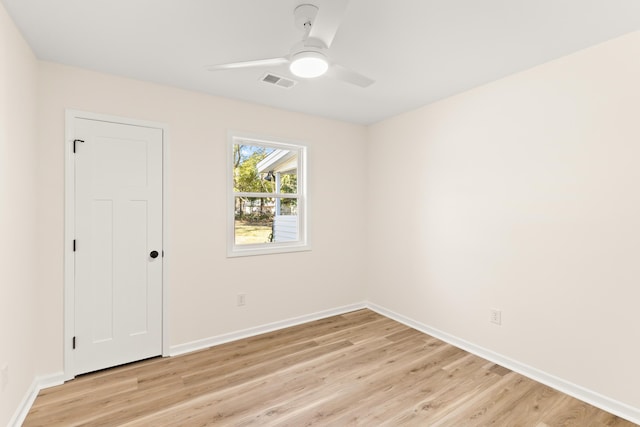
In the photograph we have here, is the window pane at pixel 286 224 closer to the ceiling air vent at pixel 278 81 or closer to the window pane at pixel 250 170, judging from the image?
the window pane at pixel 250 170

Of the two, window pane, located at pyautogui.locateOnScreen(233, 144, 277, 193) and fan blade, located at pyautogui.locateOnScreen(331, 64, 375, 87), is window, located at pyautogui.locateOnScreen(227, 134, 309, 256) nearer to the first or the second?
window pane, located at pyautogui.locateOnScreen(233, 144, 277, 193)

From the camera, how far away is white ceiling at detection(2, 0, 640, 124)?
1.78 metres

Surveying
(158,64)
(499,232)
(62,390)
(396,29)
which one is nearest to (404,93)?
(396,29)

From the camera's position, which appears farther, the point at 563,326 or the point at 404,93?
the point at 404,93

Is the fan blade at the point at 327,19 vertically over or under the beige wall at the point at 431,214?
over

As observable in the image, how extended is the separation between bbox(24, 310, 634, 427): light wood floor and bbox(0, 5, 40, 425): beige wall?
1.32ft

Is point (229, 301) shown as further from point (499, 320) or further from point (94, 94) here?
point (499, 320)

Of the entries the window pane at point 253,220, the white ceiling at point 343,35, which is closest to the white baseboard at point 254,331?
the window pane at point 253,220

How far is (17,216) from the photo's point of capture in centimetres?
198

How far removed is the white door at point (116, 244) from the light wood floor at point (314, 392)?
0.87 feet

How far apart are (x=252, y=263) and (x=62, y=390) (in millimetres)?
1792

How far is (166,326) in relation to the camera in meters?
2.90

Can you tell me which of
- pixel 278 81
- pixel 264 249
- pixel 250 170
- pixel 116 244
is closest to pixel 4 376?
pixel 116 244

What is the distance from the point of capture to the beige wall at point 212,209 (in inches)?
96.0
